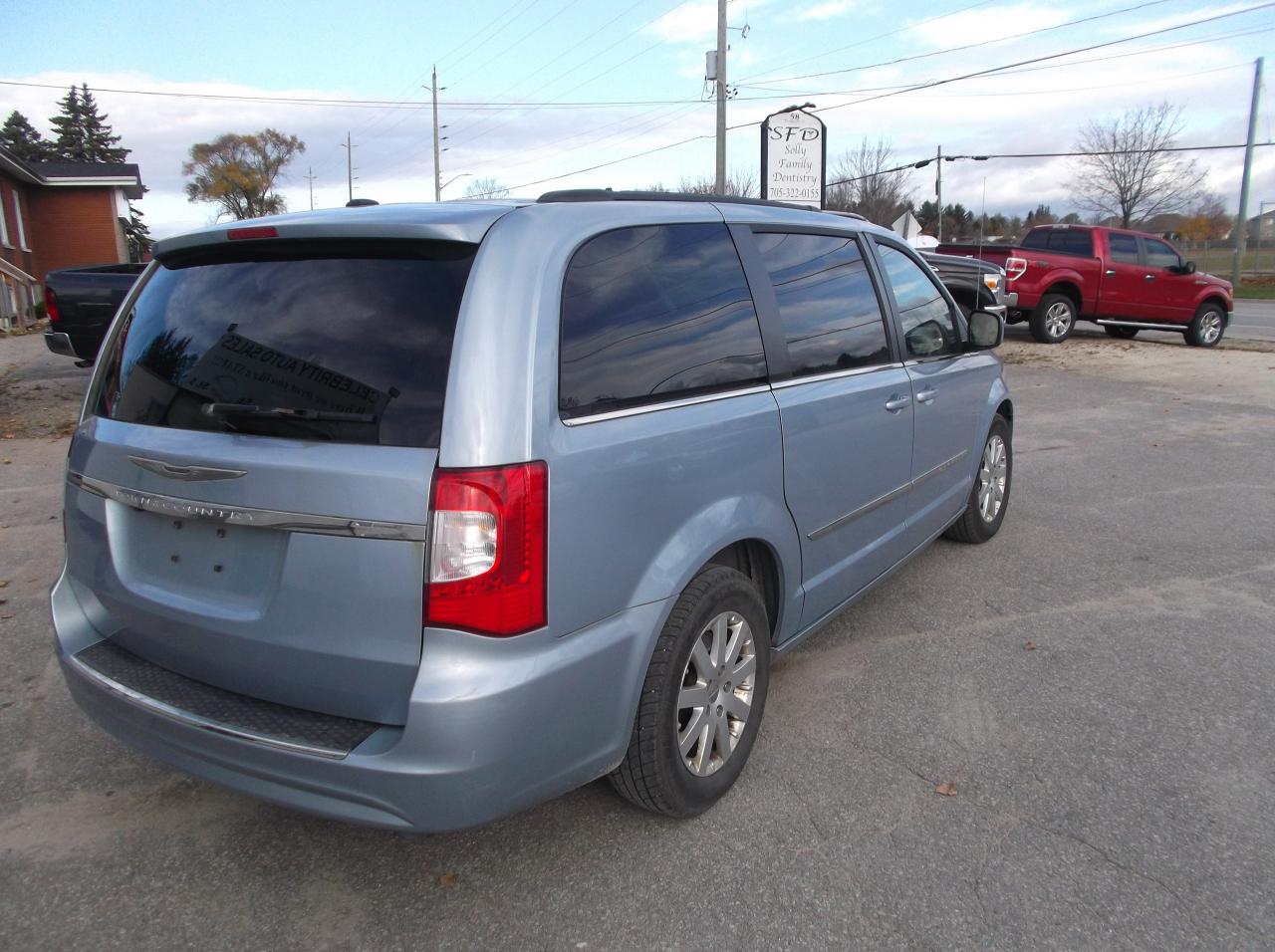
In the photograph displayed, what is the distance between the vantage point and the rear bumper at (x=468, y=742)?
2.04m

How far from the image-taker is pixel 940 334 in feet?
14.6

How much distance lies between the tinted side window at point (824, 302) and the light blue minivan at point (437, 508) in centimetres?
25

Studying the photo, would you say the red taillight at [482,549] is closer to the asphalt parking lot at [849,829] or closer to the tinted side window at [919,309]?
the asphalt parking lot at [849,829]

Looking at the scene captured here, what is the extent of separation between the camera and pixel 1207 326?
16047 mm

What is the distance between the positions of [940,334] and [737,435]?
2.15 metres

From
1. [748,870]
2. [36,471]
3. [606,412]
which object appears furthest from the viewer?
[36,471]

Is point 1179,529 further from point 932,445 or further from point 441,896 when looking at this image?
point 441,896

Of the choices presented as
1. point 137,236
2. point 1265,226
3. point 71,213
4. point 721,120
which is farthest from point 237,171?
point 1265,226

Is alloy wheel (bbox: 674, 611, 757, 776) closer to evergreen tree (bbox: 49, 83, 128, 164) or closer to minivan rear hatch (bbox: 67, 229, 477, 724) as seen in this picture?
minivan rear hatch (bbox: 67, 229, 477, 724)

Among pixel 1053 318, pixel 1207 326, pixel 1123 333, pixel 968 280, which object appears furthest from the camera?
pixel 1123 333

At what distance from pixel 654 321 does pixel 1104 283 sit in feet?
50.4

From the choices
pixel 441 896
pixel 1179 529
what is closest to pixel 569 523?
pixel 441 896

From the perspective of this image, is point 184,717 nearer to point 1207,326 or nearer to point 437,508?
point 437,508

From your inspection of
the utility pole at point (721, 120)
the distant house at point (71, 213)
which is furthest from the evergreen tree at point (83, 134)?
the utility pole at point (721, 120)
